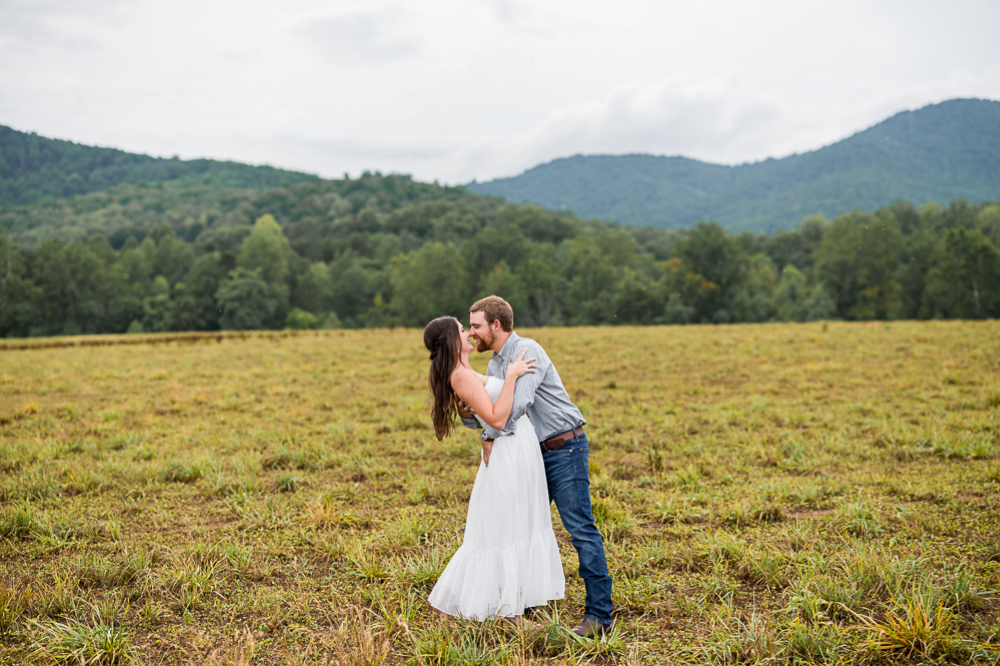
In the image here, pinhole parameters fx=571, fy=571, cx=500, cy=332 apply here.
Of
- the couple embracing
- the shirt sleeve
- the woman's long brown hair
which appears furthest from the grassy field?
the woman's long brown hair

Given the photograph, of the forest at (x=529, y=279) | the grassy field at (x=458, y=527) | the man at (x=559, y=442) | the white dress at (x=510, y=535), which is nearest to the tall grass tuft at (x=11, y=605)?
the grassy field at (x=458, y=527)

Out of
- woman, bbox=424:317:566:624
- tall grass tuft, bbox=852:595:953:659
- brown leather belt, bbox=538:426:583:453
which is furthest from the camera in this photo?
brown leather belt, bbox=538:426:583:453

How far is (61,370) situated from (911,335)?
34.2 m

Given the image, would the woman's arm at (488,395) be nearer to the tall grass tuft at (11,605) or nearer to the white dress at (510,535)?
the white dress at (510,535)

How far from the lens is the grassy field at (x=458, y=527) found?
426 centimetres

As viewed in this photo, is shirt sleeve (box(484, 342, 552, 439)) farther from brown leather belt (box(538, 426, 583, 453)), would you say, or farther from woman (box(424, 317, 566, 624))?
brown leather belt (box(538, 426, 583, 453))

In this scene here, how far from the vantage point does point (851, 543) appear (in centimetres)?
575

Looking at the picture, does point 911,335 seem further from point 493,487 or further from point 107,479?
point 107,479

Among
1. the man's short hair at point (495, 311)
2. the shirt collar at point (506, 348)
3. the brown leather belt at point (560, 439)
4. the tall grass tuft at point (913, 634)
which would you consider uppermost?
the man's short hair at point (495, 311)

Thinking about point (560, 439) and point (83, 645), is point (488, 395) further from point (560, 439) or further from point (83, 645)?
point (83, 645)

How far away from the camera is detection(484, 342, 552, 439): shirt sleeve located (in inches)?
159


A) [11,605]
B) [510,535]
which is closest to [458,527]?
[510,535]

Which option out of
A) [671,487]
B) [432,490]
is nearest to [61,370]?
[432,490]

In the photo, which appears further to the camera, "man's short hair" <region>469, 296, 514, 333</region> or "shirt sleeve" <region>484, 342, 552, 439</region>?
"man's short hair" <region>469, 296, 514, 333</region>
